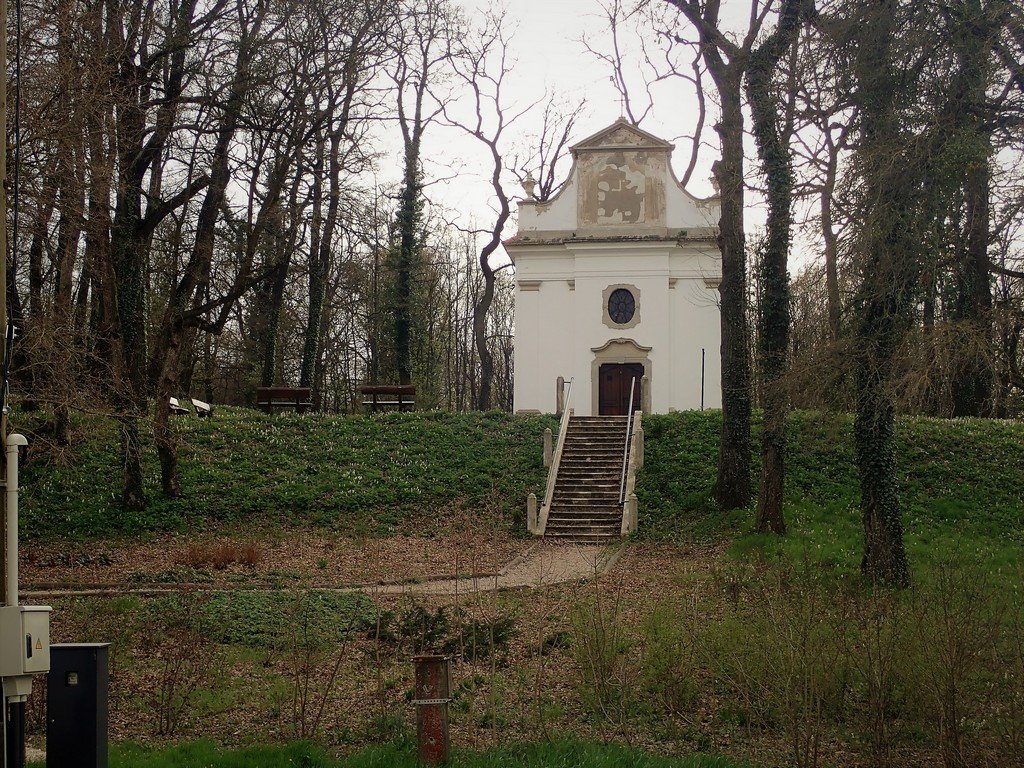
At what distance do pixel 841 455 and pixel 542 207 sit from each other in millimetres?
13542

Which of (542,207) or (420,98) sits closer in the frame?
(542,207)

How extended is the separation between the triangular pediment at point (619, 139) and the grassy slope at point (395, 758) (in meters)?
26.2

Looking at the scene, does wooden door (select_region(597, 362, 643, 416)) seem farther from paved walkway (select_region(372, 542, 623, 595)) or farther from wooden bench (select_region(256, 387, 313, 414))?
paved walkway (select_region(372, 542, 623, 595))

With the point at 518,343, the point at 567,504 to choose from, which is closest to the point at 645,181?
the point at 518,343

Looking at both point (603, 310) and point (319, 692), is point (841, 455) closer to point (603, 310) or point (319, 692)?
point (603, 310)

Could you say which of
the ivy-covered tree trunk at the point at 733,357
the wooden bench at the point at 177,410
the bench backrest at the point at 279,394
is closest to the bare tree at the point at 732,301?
the ivy-covered tree trunk at the point at 733,357

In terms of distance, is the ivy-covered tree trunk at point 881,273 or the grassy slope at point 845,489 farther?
the grassy slope at point 845,489

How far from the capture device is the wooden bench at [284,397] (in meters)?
29.9

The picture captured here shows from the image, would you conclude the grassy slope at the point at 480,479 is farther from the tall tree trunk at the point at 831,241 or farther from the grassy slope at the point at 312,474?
the tall tree trunk at the point at 831,241

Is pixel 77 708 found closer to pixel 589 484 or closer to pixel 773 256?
pixel 773 256

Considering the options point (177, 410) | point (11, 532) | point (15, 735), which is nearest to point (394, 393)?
point (177, 410)

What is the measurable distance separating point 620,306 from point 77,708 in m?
26.7

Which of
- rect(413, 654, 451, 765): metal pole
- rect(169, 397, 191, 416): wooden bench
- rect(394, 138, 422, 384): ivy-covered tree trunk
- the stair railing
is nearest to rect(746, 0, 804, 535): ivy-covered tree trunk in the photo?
the stair railing

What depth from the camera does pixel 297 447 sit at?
87.4 ft
